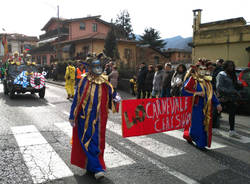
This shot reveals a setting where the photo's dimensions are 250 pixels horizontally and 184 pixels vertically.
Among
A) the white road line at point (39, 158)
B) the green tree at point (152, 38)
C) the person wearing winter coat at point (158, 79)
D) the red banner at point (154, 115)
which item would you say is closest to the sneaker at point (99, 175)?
the white road line at point (39, 158)

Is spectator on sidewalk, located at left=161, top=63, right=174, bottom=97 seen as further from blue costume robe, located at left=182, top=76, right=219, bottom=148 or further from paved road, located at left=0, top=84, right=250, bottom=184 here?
blue costume robe, located at left=182, top=76, right=219, bottom=148

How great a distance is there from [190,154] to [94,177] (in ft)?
6.67

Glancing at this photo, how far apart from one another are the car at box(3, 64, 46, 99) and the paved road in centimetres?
589

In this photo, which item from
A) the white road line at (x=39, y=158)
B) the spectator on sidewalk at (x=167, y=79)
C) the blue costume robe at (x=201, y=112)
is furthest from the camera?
the spectator on sidewalk at (x=167, y=79)

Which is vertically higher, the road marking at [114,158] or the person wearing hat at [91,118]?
the person wearing hat at [91,118]

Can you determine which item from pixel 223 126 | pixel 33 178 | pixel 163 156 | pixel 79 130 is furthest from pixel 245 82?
pixel 33 178

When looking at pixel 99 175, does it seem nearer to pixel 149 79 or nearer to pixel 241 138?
pixel 241 138

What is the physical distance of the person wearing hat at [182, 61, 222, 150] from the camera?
5.38 meters

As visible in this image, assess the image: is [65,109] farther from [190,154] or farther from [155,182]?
[155,182]

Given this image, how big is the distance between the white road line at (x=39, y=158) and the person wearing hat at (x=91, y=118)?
364 mm

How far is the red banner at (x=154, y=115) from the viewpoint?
4.73 metres

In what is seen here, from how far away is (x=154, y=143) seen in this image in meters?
5.80

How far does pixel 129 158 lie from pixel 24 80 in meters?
9.77

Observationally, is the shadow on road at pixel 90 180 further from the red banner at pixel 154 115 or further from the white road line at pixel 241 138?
the white road line at pixel 241 138
